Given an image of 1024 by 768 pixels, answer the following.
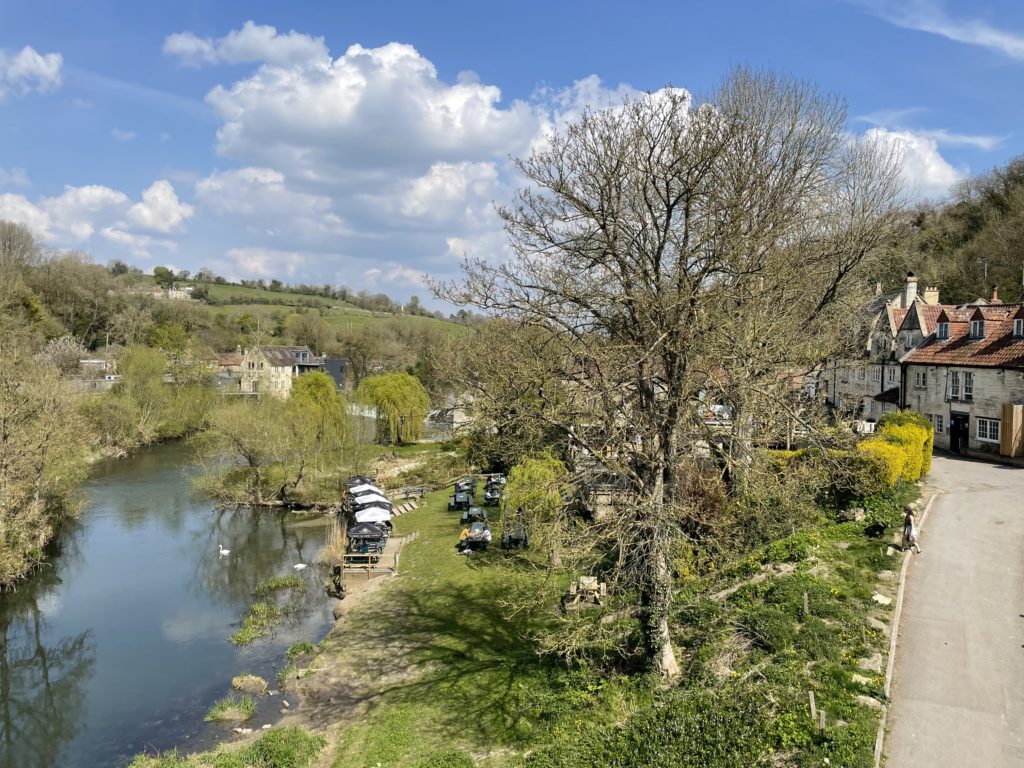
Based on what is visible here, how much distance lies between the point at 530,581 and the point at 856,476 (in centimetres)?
1116

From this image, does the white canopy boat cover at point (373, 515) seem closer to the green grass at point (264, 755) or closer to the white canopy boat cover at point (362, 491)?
the white canopy boat cover at point (362, 491)

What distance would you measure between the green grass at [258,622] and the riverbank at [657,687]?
2.74 metres

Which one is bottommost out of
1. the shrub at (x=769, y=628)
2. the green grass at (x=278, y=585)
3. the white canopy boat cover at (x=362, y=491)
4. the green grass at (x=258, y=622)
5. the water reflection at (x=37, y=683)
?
the water reflection at (x=37, y=683)

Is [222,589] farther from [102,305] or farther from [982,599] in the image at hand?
[102,305]

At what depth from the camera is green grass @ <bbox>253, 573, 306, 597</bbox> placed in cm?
2558

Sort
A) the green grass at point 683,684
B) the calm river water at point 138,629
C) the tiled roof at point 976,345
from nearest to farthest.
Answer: the green grass at point 683,684, the calm river water at point 138,629, the tiled roof at point 976,345

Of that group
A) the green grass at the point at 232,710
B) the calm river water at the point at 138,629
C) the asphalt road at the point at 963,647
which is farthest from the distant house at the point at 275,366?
the asphalt road at the point at 963,647

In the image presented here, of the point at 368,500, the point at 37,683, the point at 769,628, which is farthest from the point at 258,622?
the point at 769,628

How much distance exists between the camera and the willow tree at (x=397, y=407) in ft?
179

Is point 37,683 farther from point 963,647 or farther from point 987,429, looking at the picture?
point 987,429

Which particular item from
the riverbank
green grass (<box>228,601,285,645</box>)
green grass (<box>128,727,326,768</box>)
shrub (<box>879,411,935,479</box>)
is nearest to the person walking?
the riverbank

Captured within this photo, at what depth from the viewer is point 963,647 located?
1277 cm

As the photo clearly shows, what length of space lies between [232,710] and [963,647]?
16.7m

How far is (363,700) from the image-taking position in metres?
16.5
